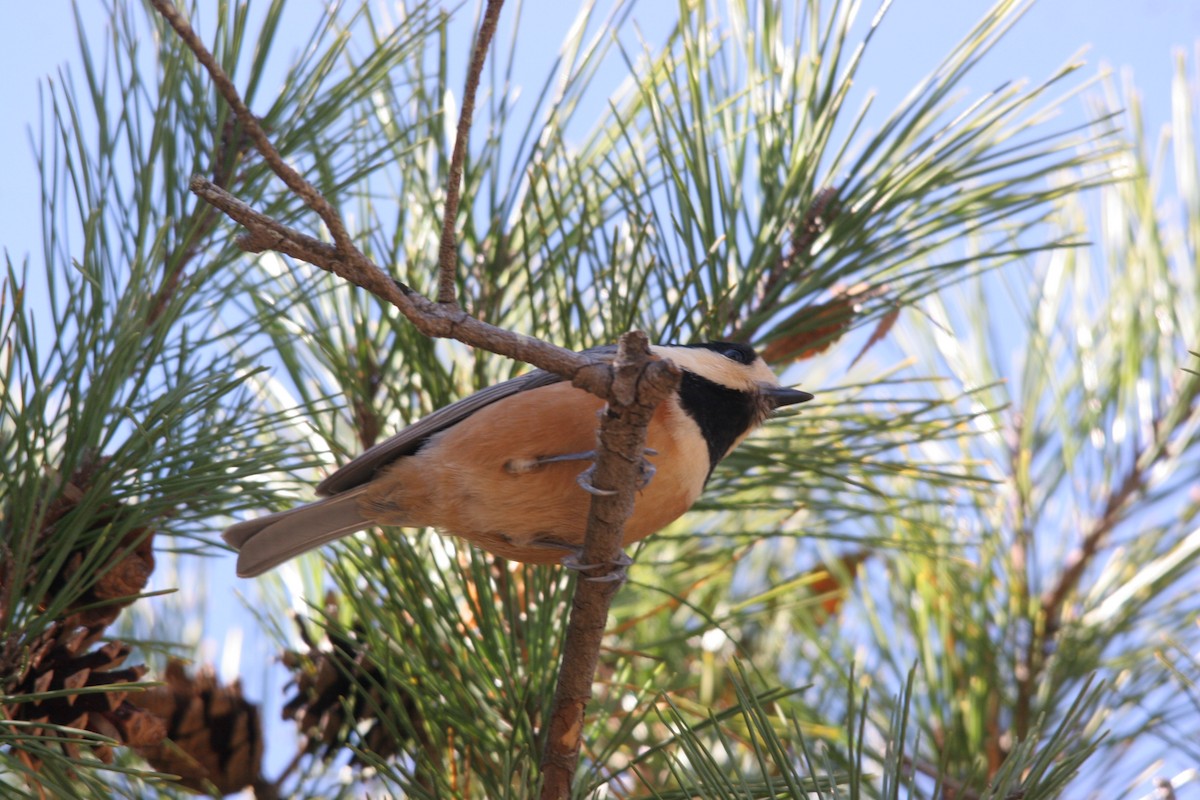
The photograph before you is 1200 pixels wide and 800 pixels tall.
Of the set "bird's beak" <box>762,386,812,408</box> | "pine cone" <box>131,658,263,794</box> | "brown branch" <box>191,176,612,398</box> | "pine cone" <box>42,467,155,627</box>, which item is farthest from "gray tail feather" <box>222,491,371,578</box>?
"brown branch" <box>191,176,612,398</box>

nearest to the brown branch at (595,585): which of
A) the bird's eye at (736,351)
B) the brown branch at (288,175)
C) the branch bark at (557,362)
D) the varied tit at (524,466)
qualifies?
the branch bark at (557,362)

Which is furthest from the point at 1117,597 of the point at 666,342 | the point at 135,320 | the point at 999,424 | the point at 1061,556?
the point at 135,320

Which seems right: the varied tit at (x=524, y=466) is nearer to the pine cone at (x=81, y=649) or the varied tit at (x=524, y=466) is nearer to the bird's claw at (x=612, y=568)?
the bird's claw at (x=612, y=568)

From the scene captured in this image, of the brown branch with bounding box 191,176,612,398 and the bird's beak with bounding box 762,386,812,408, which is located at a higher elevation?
the bird's beak with bounding box 762,386,812,408

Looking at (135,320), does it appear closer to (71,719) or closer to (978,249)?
(71,719)

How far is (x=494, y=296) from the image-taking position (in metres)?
2.24

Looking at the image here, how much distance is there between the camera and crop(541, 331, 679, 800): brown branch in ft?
4.73

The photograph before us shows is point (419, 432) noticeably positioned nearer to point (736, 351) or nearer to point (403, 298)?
point (736, 351)

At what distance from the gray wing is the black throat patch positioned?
15cm

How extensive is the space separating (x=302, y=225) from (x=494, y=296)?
0.38 m

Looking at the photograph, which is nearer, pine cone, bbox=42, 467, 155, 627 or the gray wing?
pine cone, bbox=42, 467, 155, 627

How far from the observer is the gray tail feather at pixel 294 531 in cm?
212

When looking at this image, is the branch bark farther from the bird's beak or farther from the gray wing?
the bird's beak

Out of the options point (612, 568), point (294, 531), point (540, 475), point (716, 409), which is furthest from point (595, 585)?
point (294, 531)
